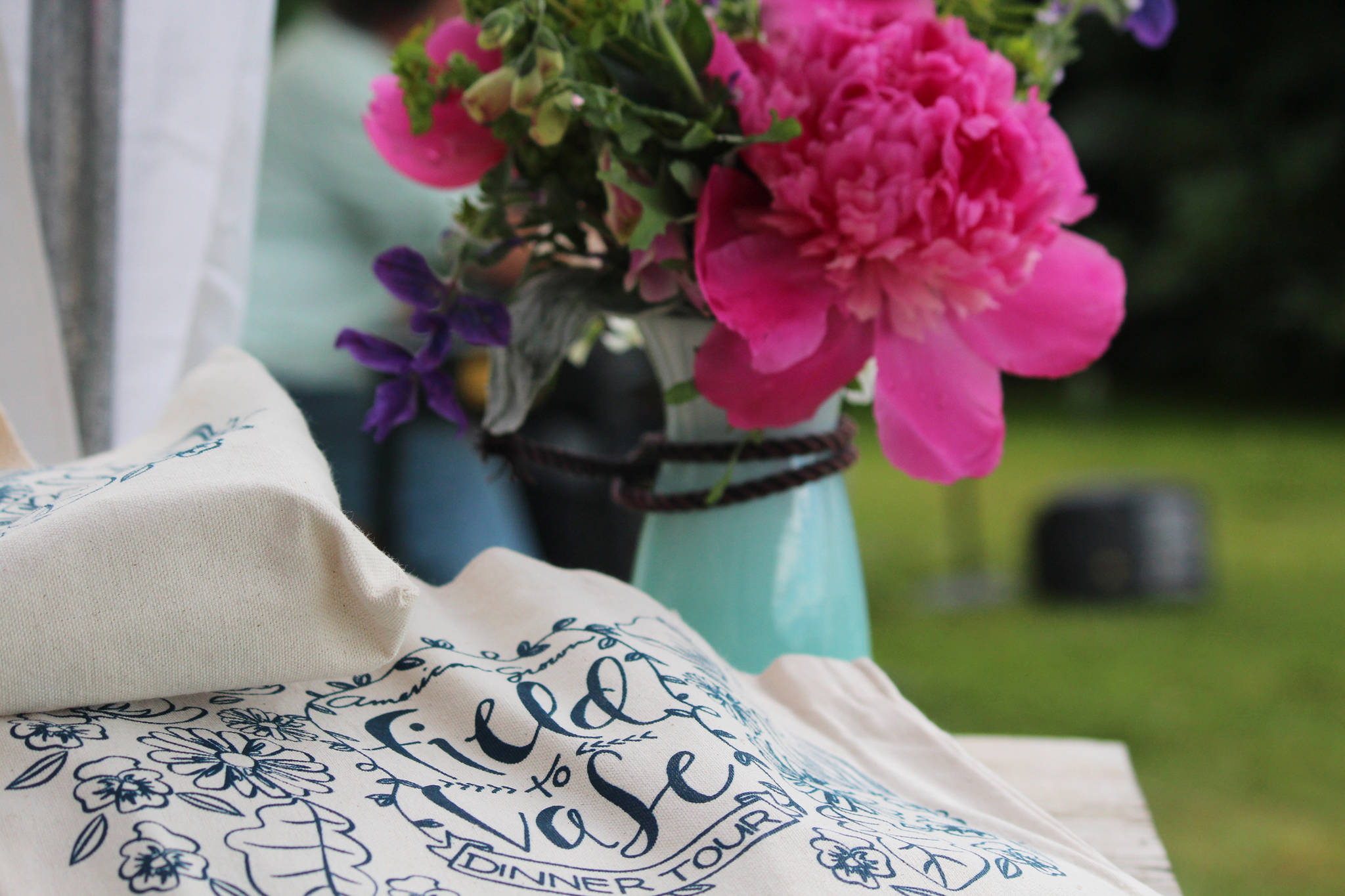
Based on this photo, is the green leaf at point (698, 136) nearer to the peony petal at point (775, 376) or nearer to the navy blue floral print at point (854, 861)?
the peony petal at point (775, 376)

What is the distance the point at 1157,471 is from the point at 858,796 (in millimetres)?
4952

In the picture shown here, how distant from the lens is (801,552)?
656mm

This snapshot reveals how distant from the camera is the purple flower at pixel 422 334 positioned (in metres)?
0.60

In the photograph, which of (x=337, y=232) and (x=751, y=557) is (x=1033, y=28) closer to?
(x=751, y=557)

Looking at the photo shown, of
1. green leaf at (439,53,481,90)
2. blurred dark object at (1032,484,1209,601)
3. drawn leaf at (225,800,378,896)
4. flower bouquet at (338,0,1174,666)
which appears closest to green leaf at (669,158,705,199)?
flower bouquet at (338,0,1174,666)

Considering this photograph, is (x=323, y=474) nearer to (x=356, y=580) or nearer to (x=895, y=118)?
(x=356, y=580)

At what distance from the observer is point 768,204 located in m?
0.61

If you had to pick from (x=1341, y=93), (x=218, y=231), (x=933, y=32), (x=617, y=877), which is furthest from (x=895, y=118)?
(x=1341, y=93)

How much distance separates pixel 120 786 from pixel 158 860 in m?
0.03

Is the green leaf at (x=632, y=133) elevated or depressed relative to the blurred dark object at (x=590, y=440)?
elevated

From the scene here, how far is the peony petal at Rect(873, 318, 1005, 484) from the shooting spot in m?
0.58

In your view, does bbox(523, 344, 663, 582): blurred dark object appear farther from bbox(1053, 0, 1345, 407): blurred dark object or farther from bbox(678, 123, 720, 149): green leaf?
bbox(1053, 0, 1345, 407): blurred dark object

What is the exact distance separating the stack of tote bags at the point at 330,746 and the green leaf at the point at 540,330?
0.60ft

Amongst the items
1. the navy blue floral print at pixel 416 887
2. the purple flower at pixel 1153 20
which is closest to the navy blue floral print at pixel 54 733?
the navy blue floral print at pixel 416 887
